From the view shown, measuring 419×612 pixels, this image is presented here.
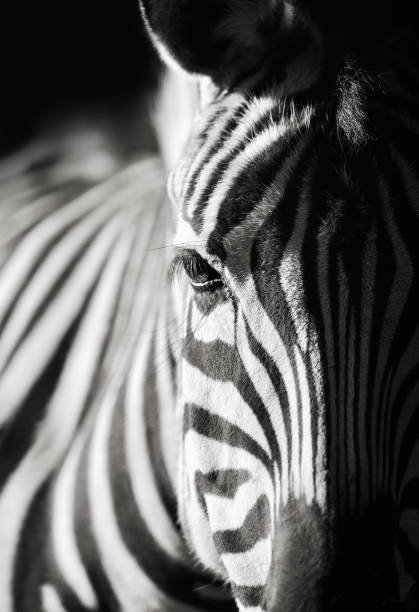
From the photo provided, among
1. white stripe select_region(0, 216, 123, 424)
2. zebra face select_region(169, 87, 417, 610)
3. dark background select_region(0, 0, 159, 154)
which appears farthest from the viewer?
dark background select_region(0, 0, 159, 154)

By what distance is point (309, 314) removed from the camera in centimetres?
112

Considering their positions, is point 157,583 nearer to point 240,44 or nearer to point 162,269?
point 162,269

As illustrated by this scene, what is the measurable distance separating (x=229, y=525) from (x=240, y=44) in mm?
946

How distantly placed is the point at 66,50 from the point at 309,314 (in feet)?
14.4

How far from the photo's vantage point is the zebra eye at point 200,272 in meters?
1.29

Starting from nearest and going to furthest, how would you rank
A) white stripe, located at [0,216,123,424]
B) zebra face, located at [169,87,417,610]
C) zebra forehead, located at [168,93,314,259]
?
Result: 1. zebra face, located at [169,87,417,610]
2. zebra forehead, located at [168,93,314,259]
3. white stripe, located at [0,216,123,424]

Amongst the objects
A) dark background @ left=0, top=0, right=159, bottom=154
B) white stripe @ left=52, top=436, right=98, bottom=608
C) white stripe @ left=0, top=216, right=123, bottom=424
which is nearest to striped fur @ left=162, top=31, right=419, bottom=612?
white stripe @ left=52, top=436, right=98, bottom=608

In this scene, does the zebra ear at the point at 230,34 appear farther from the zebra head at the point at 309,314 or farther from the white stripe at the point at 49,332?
the white stripe at the point at 49,332

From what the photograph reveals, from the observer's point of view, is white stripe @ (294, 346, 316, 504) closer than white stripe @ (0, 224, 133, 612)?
Yes

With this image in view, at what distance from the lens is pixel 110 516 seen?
195 cm

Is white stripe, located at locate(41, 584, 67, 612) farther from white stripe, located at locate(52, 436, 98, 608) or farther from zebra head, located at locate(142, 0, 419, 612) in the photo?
zebra head, located at locate(142, 0, 419, 612)

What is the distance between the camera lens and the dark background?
461 cm

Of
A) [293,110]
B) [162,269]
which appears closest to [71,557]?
[162,269]

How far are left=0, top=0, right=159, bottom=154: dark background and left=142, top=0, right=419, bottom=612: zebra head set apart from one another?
3397mm
